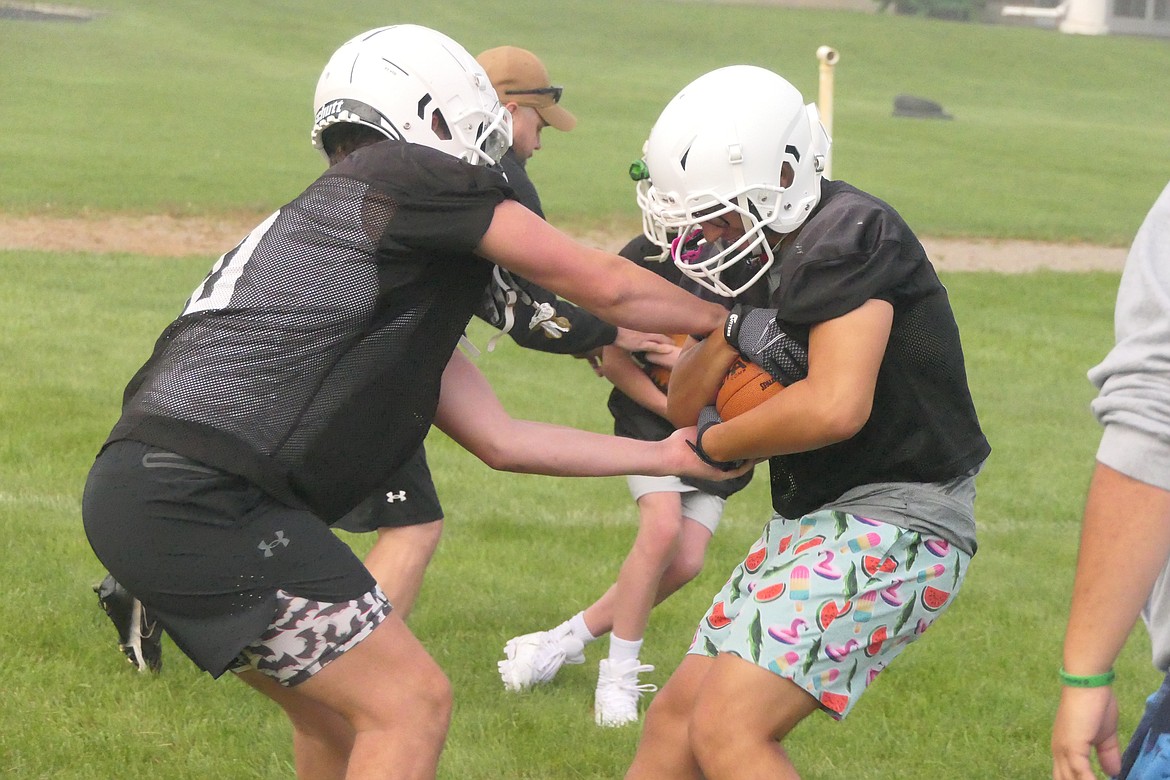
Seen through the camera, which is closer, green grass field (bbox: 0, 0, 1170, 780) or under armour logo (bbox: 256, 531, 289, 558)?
under armour logo (bbox: 256, 531, 289, 558)

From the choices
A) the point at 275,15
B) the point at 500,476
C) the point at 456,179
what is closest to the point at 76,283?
the point at 500,476

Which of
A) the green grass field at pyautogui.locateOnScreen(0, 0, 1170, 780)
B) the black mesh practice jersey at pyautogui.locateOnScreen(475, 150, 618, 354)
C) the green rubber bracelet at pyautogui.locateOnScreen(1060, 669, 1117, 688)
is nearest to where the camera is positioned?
the green rubber bracelet at pyautogui.locateOnScreen(1060, 669, 1117, 688)

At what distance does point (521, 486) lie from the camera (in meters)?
8.66

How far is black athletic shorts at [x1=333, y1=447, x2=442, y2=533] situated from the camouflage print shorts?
7.02ft

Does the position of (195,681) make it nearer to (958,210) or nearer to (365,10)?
(958,210)

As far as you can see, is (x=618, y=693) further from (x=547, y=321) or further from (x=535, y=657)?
(x=547, y=321)

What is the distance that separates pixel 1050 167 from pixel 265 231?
2840 centimetres

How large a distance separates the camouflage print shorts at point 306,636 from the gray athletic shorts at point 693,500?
99.8 inches

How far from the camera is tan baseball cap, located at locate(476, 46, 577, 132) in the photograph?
649 cm

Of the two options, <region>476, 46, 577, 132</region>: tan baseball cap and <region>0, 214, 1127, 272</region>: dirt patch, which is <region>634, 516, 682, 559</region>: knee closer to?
<region>476, 46, 577, 132</region>: tan baseball cap

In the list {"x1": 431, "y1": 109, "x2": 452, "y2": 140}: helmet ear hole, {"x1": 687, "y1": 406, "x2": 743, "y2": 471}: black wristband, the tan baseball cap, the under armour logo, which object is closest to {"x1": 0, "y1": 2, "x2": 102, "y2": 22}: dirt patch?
the tan baseball cap

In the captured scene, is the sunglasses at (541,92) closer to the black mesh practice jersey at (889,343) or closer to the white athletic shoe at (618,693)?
the white athletic shoe at (618,693)

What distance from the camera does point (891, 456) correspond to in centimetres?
376

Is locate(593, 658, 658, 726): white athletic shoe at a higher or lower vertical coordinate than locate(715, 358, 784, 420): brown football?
lower
